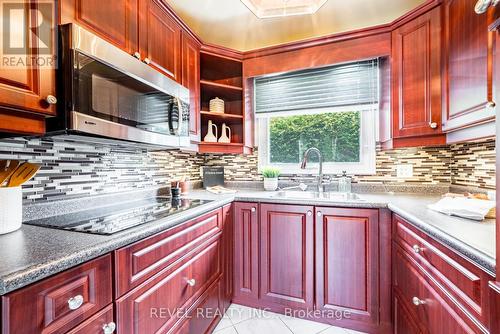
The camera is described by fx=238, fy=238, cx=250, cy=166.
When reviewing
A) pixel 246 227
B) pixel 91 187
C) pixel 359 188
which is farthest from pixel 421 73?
pixel 91 187

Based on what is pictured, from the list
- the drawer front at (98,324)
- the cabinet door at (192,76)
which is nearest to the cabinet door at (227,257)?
the cabinet door at (192,76)

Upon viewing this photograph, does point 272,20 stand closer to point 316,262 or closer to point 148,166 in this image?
point 148,166

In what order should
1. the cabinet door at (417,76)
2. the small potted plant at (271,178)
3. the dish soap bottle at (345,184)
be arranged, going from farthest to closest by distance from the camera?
the small potted plant at (271,178) → the dish soap bottle at (345,184) → the cabinet door at (417,76)

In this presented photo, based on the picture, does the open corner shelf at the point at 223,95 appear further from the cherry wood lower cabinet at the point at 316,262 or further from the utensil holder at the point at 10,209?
the utensil holder at the point at 10,209

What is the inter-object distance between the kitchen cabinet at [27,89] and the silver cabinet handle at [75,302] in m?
0.59

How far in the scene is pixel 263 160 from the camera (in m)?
2.42

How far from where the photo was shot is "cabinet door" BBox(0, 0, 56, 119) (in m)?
0.77

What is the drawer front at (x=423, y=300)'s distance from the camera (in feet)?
2.68

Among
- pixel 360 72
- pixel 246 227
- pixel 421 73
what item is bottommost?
pixel 246 227

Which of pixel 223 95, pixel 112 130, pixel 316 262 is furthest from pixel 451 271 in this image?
pixel 223 95

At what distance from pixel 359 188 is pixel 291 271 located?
93 centimetres

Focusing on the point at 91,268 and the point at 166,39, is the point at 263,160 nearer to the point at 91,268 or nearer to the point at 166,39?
the point at 166,39

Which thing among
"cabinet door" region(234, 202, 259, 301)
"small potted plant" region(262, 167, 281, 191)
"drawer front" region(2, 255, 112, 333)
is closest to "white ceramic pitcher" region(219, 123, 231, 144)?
"small potted plant" region(262, 167, 281, 191)

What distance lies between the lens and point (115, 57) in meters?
1.06
